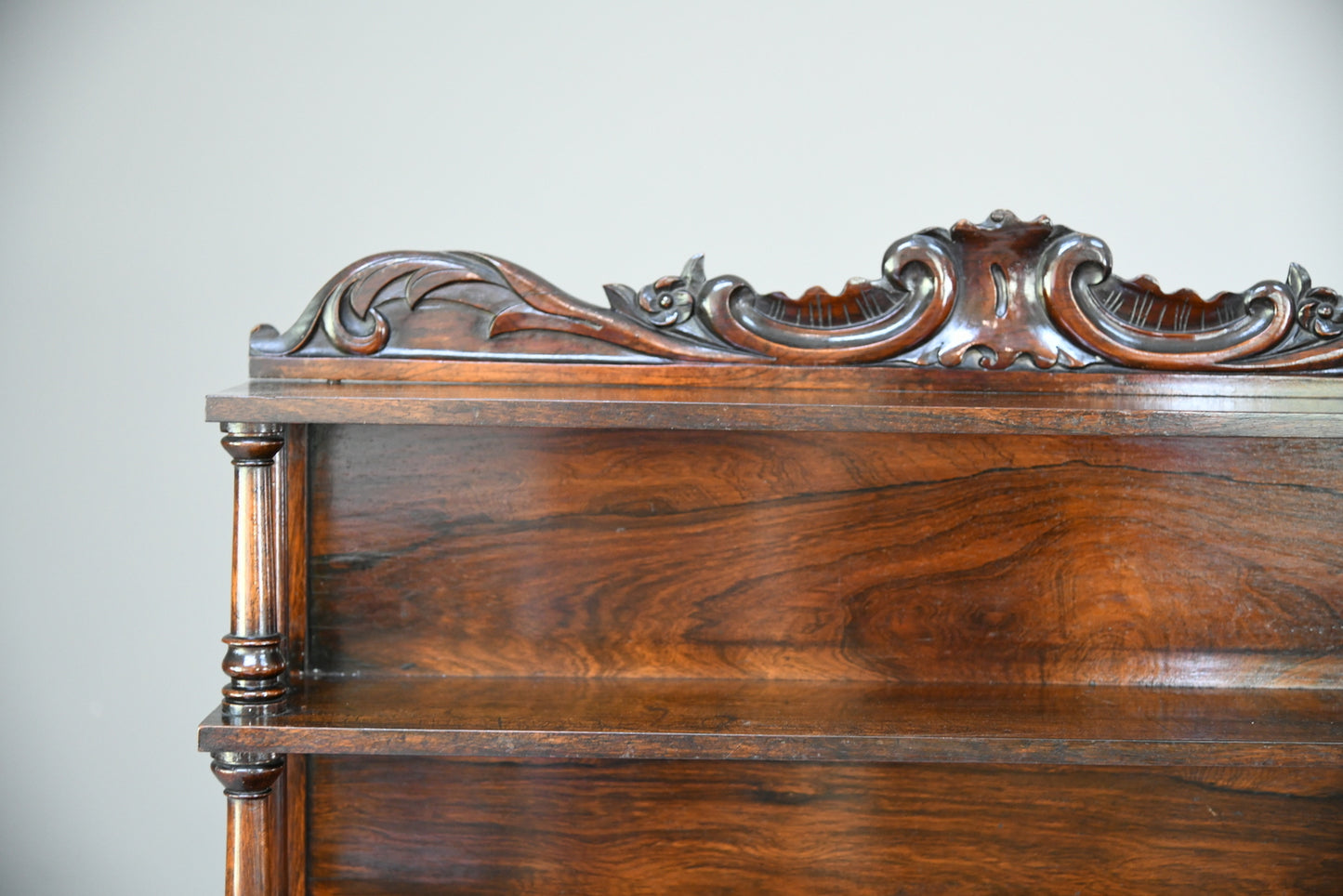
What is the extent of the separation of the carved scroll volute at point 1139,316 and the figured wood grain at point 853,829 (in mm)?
401

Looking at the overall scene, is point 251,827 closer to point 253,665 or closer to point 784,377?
point 253,665

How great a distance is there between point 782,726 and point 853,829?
237mm

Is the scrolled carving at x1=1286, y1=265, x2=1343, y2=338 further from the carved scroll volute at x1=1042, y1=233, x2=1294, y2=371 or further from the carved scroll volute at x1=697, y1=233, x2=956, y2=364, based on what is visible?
the carved scroll volute at x1=697, y1=233, x2=956, y2=364

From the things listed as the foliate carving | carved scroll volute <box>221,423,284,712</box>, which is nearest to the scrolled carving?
the foliate carving

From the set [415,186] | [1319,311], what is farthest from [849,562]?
[415,186]

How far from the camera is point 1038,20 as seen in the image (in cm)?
176

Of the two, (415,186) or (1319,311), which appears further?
(415,186)

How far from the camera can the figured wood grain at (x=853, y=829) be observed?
1264mm

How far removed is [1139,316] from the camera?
3.97ft

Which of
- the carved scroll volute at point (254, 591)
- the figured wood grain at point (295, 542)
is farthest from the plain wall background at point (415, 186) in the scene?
the carved scroll volute at point (254, 591)

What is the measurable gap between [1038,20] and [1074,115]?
5.3 inches

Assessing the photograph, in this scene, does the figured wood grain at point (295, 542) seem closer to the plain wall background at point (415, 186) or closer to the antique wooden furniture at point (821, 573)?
the antique wooden furniture at point (821, 573)

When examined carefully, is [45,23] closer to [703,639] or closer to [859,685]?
[703,639]

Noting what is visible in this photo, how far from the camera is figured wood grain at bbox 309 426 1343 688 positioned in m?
1.23
